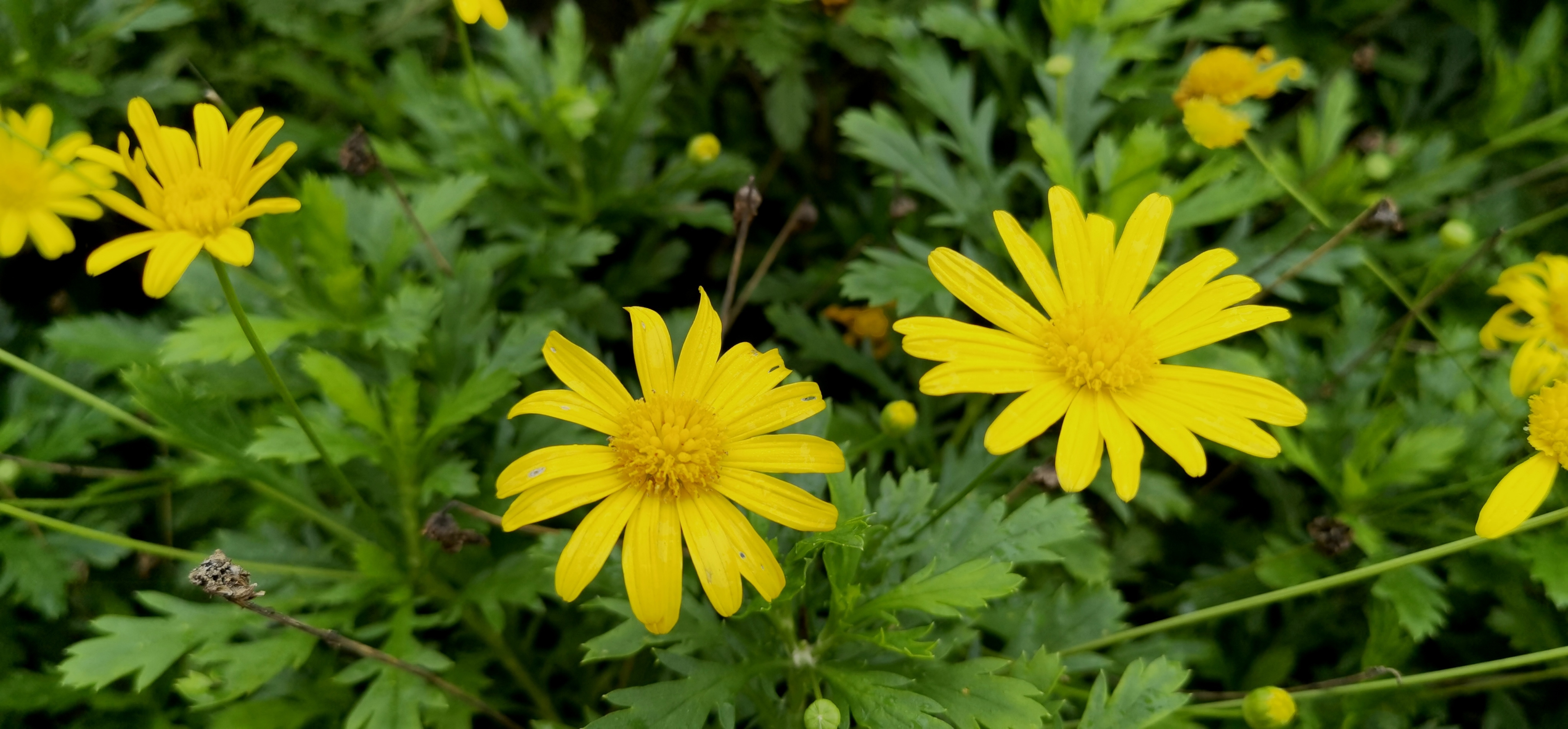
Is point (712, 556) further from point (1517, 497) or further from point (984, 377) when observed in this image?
point (1517, 497)

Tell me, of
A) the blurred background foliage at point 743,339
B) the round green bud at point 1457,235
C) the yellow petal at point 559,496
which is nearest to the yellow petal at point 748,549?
the yellow petal at point 559,496

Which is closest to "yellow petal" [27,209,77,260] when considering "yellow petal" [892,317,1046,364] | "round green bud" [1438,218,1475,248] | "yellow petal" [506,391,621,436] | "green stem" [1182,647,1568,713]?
"yellow petal" [506,391,621,436]

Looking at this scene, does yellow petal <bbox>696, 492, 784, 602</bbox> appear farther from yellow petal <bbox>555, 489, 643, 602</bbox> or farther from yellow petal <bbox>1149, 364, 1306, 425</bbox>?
yellow petal <bbox>1149, 364, 1306, 425</bbox>

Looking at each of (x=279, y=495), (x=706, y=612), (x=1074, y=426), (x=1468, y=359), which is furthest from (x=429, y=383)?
(x=1468, y=359)

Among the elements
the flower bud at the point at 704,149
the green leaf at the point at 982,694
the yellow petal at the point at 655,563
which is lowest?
the green leaf at the point at 982,694

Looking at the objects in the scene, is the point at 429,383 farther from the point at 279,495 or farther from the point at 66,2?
the point at 66,2

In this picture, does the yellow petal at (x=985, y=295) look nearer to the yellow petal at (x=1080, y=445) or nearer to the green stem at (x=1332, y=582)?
the yellow petal at (x=1080, y=445)

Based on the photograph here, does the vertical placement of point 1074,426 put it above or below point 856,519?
above
